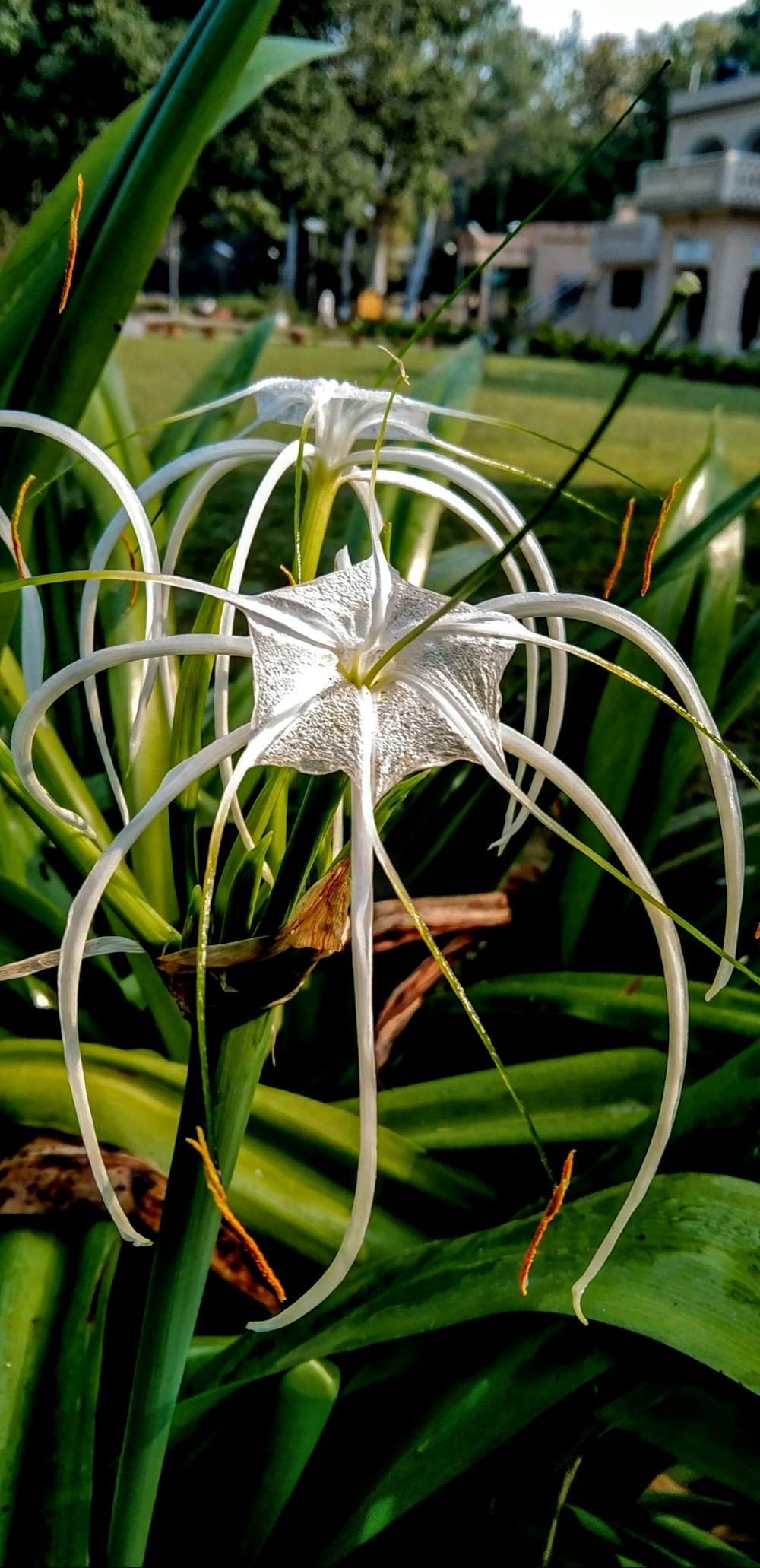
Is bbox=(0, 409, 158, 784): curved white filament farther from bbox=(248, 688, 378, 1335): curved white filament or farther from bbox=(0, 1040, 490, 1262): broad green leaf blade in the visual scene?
bbox=(0, 1040, 490, 1262): broad green leaf blade

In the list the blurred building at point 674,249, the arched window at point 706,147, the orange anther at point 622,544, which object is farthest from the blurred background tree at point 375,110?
the arched window at point 706,147

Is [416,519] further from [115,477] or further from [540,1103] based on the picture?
[115,477]

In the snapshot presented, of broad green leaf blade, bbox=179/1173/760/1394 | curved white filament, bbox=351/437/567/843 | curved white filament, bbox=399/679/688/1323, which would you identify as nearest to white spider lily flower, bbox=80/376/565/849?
curved white filament, bbox=351/437/567/843

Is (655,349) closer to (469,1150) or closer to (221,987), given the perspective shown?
(221,987)

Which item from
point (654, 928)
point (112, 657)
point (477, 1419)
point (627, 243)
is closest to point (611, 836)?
point (654, 928)

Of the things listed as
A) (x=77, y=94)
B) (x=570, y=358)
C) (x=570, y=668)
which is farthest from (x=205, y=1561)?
(x=570, y=358)
